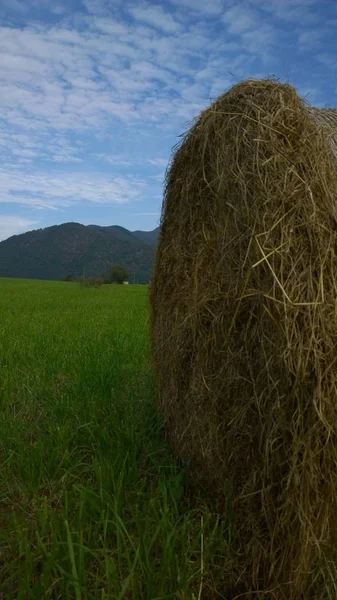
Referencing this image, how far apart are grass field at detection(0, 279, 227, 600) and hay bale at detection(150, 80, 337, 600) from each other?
0.26 m

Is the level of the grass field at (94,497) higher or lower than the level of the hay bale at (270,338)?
lower

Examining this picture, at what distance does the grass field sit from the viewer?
214 cm

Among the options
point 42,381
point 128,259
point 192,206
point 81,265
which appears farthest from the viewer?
point 81,265

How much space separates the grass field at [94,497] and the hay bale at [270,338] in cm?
26

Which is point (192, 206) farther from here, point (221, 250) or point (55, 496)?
point (55, 496)

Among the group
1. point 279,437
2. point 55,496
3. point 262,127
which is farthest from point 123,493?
point 262,127

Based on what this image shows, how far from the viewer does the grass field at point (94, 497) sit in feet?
7.03

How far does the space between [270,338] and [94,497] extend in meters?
1.22

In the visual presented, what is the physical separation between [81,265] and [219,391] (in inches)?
7294

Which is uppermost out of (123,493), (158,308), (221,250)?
(221,250)

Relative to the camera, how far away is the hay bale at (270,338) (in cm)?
213

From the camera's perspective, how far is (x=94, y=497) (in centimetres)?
266

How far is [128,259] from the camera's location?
17038 cm

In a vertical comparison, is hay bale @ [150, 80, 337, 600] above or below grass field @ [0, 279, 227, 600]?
above
